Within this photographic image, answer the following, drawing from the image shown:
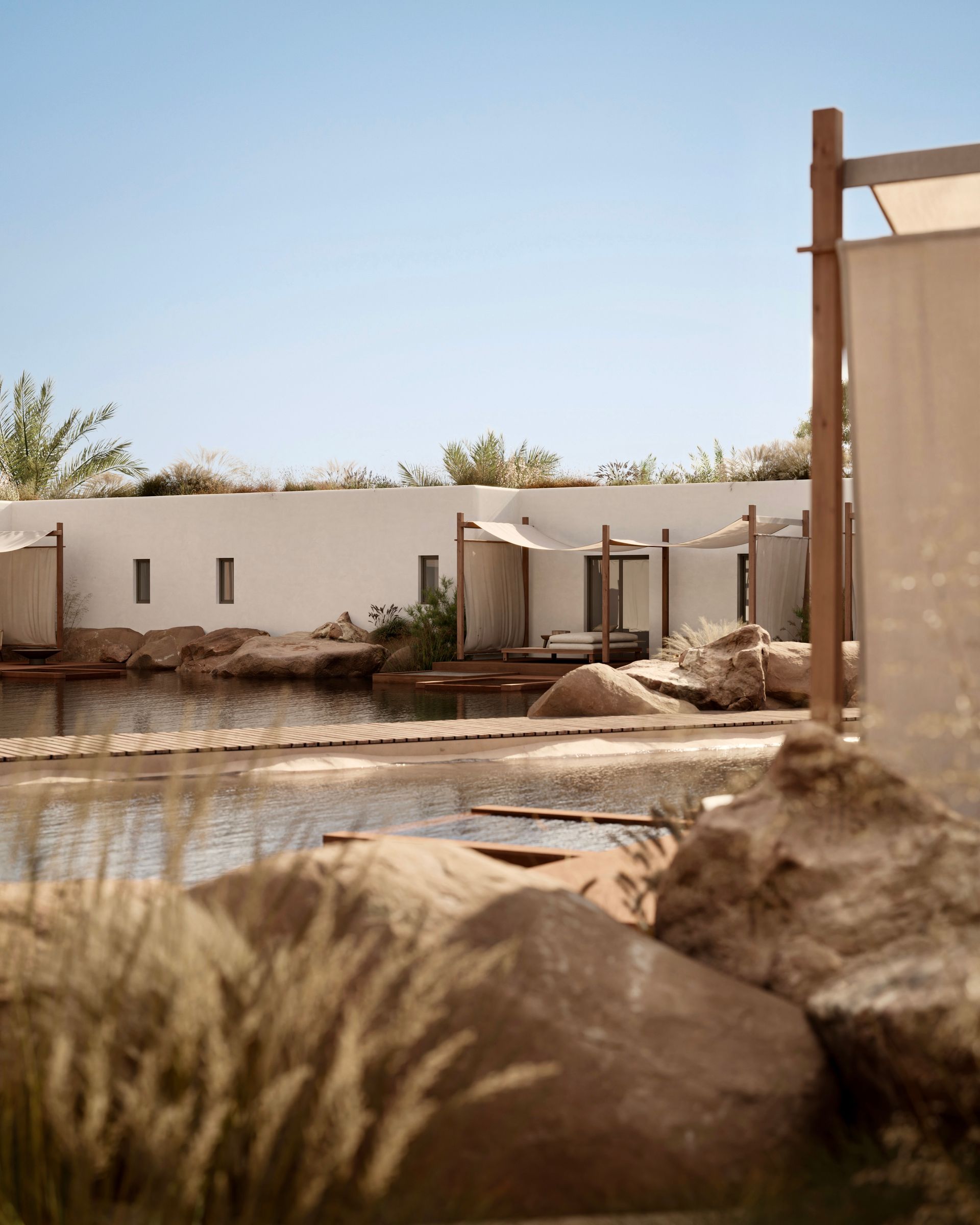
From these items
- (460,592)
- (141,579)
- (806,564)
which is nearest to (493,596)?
(460,592)

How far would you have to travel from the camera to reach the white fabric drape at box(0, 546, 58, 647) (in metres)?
22.2

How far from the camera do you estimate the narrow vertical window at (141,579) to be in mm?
22578

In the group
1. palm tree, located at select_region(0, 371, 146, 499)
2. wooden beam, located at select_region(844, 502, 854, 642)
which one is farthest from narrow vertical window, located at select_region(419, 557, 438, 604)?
palm tree, located at select_region(0, 371, 146, 499)

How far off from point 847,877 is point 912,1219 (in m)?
0.76

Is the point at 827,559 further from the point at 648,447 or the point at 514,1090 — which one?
the point at 648,447

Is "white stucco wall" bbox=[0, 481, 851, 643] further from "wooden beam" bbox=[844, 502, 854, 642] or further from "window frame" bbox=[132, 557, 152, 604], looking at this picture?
"wooden beam" bbox=[844, 502, 854, 642]

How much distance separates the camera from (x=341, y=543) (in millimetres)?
21125

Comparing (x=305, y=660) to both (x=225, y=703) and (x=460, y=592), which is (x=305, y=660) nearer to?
(x=460, y=592)

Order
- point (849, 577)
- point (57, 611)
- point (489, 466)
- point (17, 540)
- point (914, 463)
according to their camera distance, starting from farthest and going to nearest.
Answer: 1. point (489, 466)
2. point (57, 611)
3. point (17, 540)
4. point (849, 577)
5. point (914, 463)

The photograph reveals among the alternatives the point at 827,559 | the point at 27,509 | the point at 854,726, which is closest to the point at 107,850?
the point at 827,559

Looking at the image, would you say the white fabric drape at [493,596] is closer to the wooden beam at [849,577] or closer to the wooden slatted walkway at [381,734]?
the wooden beam at [849,577]

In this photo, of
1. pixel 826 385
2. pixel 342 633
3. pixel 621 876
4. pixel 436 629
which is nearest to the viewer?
pixel 621 876

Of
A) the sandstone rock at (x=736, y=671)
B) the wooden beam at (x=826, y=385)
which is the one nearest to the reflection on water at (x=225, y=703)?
the sandstone rock at (x=736, y=671)

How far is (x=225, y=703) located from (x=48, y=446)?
65.7ft
